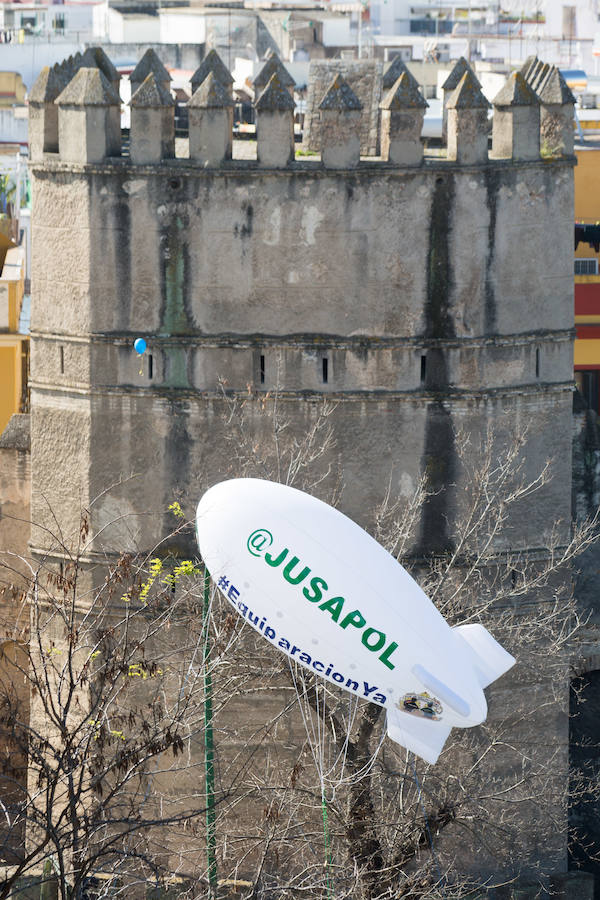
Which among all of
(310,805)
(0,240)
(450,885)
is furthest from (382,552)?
(0,240)

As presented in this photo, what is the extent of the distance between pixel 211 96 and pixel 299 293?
2.66 meters

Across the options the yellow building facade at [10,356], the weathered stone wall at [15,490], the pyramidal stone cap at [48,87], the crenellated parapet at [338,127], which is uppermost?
the pyramidal stone cap at [48,87]

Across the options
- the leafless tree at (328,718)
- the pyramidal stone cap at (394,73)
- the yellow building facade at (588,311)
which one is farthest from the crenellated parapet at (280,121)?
the yellow building facade at (588,311)

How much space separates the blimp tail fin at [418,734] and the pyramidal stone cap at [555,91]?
29.5 ft

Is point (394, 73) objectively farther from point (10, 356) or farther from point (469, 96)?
point (10, 356)

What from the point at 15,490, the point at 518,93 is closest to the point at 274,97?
the point at 518,93

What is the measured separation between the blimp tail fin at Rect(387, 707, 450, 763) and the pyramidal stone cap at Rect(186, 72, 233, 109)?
27.5 ft

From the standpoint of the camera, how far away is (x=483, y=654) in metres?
24.6

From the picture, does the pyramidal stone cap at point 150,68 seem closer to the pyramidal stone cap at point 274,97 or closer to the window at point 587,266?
the pyramidal stone cap at point 274,97

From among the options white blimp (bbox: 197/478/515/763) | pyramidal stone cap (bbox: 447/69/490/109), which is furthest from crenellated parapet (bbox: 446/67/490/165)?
white blimp (bbox: 197/478/515/763)

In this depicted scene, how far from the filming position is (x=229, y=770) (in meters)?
29.2

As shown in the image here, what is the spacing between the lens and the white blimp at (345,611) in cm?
2338

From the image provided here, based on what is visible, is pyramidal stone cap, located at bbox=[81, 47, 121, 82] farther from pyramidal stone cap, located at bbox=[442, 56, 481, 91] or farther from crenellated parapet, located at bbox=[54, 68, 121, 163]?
pyramidal stone cap, located at bbox=[442, 56, 481, 91]

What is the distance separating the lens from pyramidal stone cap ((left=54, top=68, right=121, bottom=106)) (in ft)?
93.3
